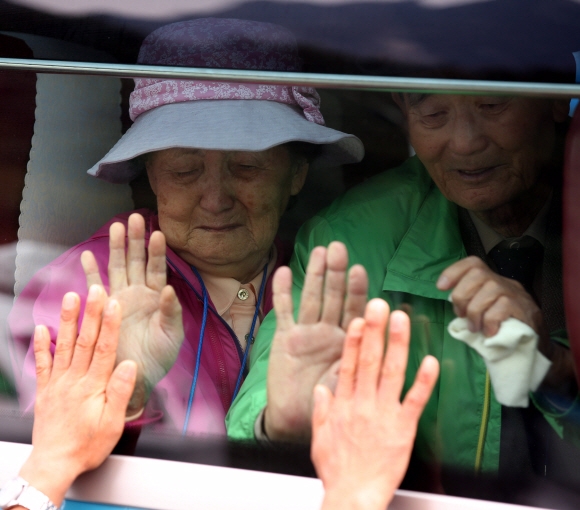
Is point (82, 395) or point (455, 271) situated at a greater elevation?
point (455, 271)

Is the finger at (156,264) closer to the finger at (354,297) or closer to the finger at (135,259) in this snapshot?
the finger at (135,259)

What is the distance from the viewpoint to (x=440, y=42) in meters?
1.36

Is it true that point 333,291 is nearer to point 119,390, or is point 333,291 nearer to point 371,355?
point 371,355

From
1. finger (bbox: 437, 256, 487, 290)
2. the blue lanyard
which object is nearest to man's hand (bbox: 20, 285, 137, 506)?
the blue lanyard

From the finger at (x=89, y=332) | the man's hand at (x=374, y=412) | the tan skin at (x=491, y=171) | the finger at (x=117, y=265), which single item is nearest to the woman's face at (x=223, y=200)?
the finger at (x=117, y=265)

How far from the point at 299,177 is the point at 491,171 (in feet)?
1.41

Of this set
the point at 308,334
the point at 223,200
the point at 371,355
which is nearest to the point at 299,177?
the point at 223,200

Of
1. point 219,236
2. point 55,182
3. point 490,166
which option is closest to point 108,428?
point 219,236

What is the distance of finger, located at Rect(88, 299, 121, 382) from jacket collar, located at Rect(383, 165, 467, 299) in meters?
0.58

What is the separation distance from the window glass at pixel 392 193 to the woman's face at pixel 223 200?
→ 2 cm

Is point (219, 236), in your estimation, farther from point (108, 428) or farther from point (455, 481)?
point (455, 481)

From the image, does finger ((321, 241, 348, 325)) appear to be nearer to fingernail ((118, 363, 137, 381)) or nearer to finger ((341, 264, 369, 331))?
finger ((341, 264, 369, 331))

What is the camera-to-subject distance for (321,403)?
1403mm

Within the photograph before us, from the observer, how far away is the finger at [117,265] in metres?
1.58
